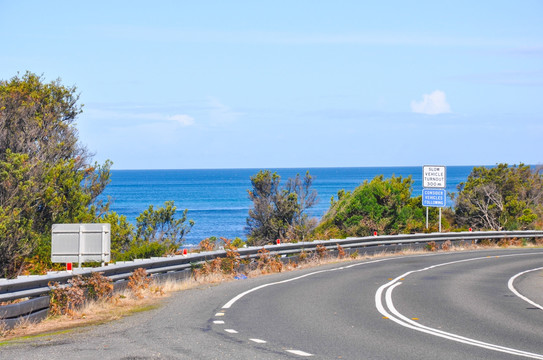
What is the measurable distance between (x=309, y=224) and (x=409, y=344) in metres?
31.5

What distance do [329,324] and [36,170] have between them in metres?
14.2

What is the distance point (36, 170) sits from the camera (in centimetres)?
2175

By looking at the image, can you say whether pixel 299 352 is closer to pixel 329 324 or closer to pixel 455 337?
pixel 329 324

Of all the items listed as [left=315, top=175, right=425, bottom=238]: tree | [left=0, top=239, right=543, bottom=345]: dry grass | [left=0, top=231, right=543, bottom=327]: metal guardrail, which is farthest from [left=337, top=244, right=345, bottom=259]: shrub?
[left=315, top=175, right=425, bottom=238]: tree

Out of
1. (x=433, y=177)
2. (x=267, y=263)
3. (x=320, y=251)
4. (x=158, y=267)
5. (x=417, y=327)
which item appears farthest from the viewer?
(x=433, y=177)

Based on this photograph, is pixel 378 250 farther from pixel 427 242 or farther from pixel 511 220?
pixel 511 220

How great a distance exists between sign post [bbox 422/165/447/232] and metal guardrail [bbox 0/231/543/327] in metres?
2.25

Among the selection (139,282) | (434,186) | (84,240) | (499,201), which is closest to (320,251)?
(139,282)

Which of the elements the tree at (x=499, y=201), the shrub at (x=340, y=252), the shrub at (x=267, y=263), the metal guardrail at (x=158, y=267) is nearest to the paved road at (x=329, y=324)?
the metal guardrail at (x=158, y=267)

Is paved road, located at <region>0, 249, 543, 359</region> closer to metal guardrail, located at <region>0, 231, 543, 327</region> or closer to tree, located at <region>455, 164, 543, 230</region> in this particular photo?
metal guardrail, located at <region>0, 231, 543, 327</region>

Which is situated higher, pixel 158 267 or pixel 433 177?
pixel 433 177

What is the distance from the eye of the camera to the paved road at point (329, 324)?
8.71 meters

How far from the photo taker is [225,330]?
10.4 metres

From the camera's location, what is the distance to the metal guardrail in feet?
34.6
